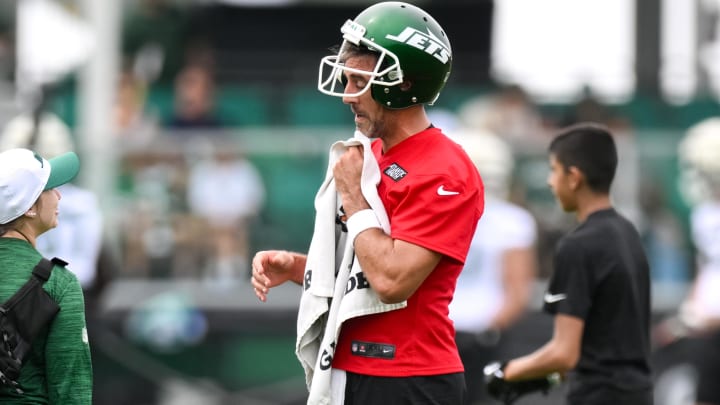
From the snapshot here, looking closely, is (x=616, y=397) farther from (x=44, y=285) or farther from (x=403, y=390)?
(x=44, y=285)

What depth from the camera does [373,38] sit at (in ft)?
16.6

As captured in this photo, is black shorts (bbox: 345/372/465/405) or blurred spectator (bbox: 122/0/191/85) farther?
blurred spectator (bbox: 122/0/191/85)

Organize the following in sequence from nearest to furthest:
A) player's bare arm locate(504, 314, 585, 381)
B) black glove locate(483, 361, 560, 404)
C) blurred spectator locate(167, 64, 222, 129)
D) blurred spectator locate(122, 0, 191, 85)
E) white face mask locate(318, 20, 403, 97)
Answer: white face mask locate(318, 20, 403, 97), player's bare arm locate(504, 314, 585, 381), black glove locate(483, 361, 560, 404), blurred spectator locate(167, 64, 222, 129), blurred spectator locate(122, 0, 191, 85)

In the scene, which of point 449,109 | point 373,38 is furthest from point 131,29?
point 373,38

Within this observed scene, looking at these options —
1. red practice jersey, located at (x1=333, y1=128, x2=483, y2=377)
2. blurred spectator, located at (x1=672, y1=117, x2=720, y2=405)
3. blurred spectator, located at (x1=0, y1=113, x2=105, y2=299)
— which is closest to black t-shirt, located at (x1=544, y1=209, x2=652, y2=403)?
red practice jersey, located at (x1=333, y1=128, x2=483, y2=377)

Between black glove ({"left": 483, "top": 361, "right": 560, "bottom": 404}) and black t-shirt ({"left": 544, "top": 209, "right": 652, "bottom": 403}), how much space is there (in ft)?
0.72

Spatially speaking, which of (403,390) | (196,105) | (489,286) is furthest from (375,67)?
(196,105)

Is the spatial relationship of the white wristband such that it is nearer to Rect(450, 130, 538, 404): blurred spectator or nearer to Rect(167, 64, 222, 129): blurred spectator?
Rect(450, 130, 538, 404): blurred spectator

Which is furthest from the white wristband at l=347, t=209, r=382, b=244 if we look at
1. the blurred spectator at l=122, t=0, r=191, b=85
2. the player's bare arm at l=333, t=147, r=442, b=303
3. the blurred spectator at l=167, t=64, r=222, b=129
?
the blurred spectator at l=122, t=0, r=191, b=85

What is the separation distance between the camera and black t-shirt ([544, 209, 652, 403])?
618cm

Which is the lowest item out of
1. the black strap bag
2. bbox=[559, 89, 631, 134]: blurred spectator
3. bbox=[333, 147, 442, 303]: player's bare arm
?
bbox=[559, 89, 631, 134]: blurred spectator

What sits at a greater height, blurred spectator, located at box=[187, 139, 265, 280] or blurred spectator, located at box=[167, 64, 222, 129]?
blurred spectator, located at box=[167, 64, 222, 129]

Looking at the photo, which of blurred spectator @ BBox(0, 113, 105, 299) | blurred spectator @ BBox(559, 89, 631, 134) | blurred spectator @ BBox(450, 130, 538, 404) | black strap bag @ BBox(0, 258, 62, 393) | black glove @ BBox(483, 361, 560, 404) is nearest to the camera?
black strap bag @ BBox(0, 258, 62, 393)

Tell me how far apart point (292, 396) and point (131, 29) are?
6817 mm
